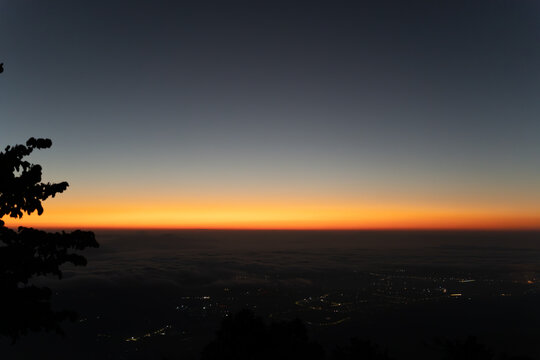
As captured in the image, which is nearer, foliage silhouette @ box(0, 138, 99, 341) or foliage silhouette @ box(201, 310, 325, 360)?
foliage silhouette @ box(0, 138, 99, 341)

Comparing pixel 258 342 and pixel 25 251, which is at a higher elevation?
pixel 25 251

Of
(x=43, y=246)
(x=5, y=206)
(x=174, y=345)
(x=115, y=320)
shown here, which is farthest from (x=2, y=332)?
(x=115, y=320)

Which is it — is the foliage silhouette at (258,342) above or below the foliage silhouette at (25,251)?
below

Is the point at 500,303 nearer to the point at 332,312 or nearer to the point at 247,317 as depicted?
the point at 332,312

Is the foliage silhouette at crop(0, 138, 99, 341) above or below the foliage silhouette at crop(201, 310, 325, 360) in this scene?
above

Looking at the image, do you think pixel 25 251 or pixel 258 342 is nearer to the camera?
pixel 25 251
